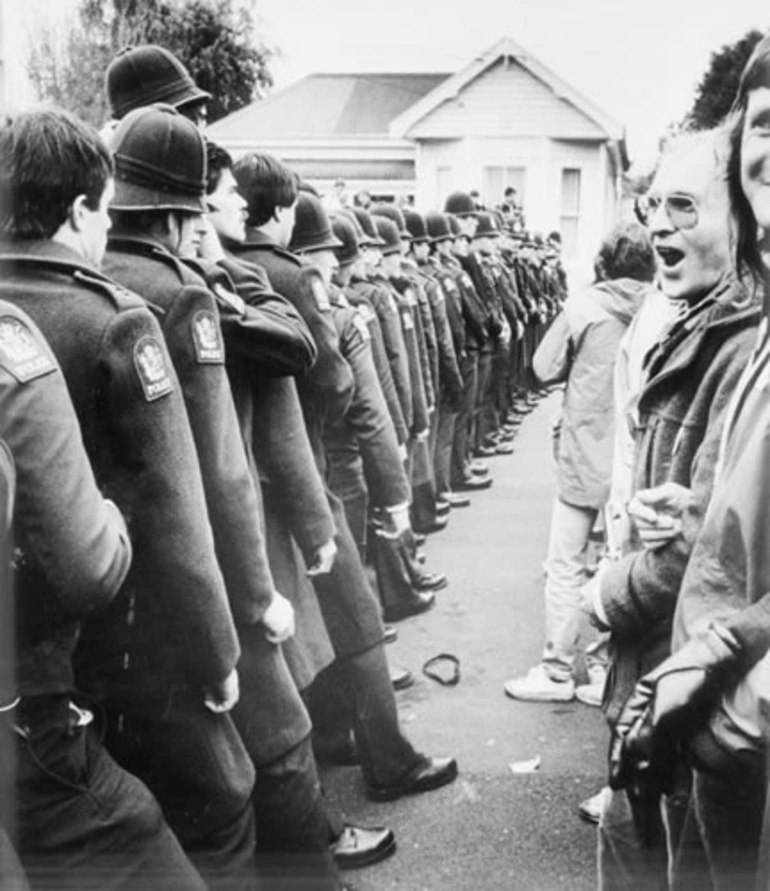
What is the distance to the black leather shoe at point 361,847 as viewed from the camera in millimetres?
3492

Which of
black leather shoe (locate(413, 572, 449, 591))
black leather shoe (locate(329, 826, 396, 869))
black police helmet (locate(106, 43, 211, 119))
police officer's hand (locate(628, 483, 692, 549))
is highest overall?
black police helmet (locate(106, 43, 211, 119))

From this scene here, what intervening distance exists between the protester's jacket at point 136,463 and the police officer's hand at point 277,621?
1.08ft

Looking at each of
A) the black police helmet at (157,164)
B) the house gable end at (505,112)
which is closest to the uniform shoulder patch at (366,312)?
the black police helmet at (157,164)

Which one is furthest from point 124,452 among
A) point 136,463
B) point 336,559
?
point 336,559

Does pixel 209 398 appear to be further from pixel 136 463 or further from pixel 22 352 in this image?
pixel 22 352

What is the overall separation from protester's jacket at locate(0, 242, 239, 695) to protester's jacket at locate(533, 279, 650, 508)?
2659mm

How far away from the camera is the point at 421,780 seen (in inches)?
156

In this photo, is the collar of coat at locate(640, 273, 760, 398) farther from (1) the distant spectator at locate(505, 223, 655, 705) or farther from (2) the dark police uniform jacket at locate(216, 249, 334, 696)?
(1) the distant spectator at locate(505, 223, 655, 705)

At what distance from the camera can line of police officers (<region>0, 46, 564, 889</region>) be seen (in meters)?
1.98

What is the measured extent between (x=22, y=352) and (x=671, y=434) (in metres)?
1.38

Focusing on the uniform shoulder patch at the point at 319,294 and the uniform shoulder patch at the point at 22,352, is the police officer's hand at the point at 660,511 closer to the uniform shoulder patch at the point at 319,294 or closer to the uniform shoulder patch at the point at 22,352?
the uniform shoulder patch at the point at 22,352

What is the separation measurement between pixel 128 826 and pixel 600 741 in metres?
2.67

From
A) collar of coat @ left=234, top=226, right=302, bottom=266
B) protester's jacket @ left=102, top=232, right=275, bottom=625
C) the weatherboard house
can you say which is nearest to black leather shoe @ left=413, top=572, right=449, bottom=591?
collar of coat @ left=234, top=226, right=302, bottom=266

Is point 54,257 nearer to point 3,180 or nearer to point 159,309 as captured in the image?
point 3,180
